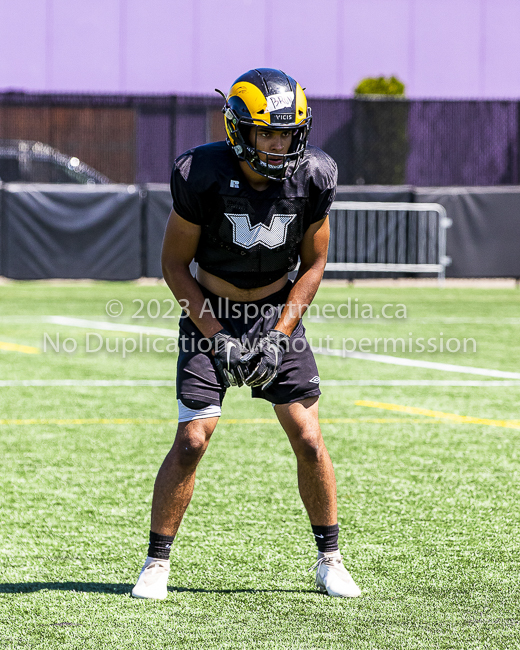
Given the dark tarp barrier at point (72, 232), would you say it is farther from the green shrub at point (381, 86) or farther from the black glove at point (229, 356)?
the black glove at point (229, 356)

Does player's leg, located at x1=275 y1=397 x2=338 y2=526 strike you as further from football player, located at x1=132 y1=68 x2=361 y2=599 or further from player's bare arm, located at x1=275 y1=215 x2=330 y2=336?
player's bare arm, located at x1=275 y1=215 x2=330 y2=336

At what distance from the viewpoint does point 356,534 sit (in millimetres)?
4516

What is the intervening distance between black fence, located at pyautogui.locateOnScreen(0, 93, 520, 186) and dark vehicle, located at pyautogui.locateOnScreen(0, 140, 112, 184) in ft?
0.53

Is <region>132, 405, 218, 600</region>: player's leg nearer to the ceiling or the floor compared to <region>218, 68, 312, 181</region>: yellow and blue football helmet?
nearer to the floor

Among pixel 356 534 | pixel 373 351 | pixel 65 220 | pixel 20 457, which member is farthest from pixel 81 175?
pixel 356 534

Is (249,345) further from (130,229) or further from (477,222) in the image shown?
(477,222)

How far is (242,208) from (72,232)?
15.2 m

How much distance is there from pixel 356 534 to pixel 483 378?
4.93m

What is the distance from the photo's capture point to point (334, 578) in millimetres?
3748

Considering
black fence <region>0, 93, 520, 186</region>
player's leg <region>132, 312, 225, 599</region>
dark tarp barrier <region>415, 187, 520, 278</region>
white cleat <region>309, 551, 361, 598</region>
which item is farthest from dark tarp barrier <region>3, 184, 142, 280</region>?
white cleat <region>309, 551, 361, 598</region>

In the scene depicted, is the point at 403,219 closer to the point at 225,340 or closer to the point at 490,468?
the point at 490,468

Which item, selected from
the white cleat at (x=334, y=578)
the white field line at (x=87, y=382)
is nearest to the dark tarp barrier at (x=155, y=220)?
the white field line at (x=87, y=382)

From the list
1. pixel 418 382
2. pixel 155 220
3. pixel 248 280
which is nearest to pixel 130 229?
pixel 155 220

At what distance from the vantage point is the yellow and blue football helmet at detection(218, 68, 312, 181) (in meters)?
3.68
